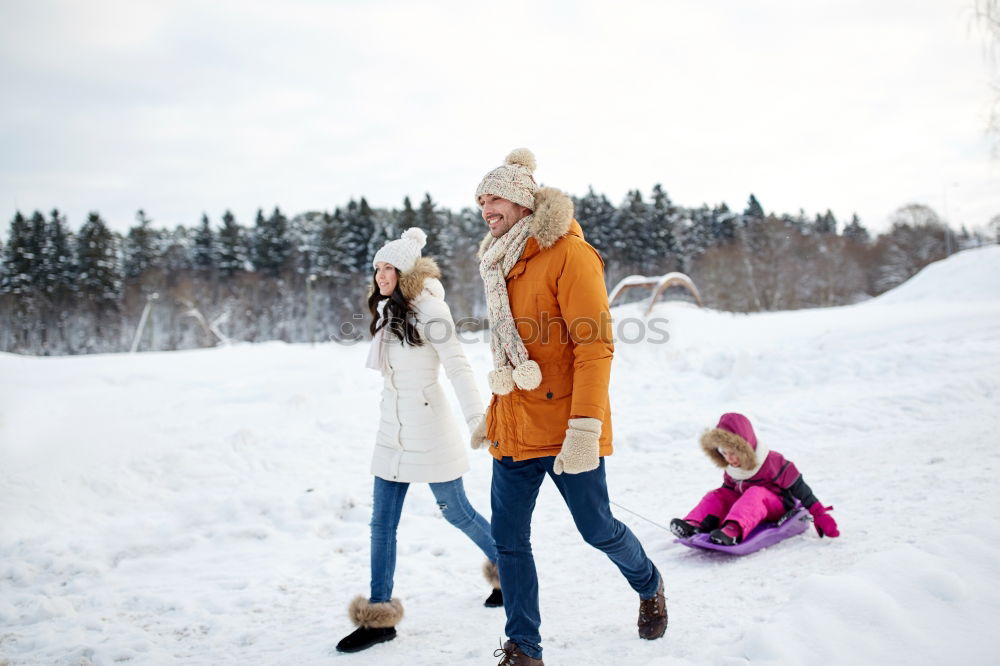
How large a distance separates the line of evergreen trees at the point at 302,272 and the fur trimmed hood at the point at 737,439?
34.1m

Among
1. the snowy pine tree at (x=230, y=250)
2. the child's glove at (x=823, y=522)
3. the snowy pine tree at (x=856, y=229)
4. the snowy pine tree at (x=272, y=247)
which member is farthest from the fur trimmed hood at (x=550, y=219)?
the snowy pine tree at (x=856, y=229)

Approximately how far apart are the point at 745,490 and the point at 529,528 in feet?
7.33

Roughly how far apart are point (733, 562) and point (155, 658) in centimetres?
326

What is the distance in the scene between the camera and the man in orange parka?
2.43 meters

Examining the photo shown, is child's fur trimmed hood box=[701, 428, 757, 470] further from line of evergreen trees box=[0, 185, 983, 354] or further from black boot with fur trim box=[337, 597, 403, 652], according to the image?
line of evergreen trees box=[0, 185, 983, 354]

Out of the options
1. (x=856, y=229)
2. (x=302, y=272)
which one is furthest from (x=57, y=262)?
(x=856, y=229)

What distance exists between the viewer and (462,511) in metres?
3.39

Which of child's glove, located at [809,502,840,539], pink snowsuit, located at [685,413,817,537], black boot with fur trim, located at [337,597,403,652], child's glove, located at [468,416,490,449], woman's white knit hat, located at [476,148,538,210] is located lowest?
black boot with fur trim, located at [337,597,403,652]

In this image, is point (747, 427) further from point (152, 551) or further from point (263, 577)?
point (152, 551)

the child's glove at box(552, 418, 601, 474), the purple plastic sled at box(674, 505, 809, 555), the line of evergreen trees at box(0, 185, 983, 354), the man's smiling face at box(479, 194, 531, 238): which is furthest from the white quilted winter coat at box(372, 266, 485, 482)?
the line of evergreen trees at box(0, 185, 983, 354)

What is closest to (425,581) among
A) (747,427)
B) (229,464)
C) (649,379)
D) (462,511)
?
(462,511)

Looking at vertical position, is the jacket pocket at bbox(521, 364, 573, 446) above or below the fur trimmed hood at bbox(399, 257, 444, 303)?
below

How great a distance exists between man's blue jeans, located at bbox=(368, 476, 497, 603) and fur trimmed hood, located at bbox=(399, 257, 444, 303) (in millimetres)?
1054

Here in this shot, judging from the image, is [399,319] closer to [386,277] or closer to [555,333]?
[386,277]
